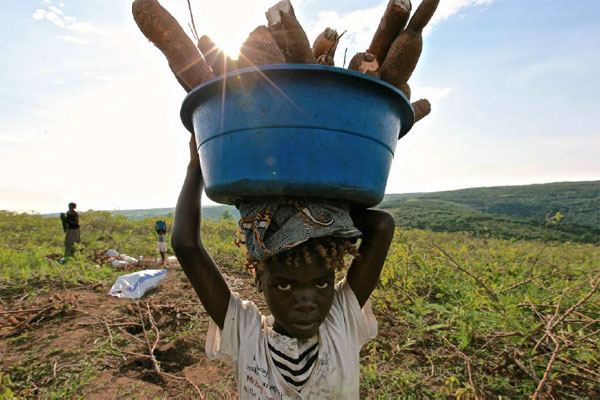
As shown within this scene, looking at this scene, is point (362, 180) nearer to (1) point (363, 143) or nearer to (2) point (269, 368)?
(1) point (363, 143)

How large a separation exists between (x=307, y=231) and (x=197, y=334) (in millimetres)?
2737

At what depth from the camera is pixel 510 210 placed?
2234 inches

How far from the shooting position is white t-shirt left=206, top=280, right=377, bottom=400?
119cm

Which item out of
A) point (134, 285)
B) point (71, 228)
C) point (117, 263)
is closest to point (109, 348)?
point (134, 285)

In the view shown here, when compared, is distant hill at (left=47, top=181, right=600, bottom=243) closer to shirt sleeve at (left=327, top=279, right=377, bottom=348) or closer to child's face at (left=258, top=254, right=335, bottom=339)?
shirt sleeve at (left=327, top=279, right=377, bottom=348)

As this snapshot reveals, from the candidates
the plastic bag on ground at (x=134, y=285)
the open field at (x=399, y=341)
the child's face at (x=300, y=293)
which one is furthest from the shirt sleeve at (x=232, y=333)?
the plastic bag on ground at (x=134, y=285)

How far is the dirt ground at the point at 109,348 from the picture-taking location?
2322 millimetres

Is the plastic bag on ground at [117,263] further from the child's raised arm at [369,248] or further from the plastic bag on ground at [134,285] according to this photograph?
the child's raised arm at [369,248]

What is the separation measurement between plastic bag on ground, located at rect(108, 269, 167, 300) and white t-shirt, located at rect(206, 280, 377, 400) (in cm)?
341

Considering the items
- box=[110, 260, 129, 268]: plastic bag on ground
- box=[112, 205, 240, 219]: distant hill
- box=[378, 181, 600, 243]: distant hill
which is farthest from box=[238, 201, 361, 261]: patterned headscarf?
box=[378, 181, 600, 243]: distant hill

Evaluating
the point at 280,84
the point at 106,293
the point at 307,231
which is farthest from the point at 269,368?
the point at 106,293

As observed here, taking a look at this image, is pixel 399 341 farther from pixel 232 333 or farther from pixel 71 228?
pixel 71 228

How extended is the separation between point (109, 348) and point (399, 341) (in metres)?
2.53

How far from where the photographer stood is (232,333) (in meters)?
1.23
